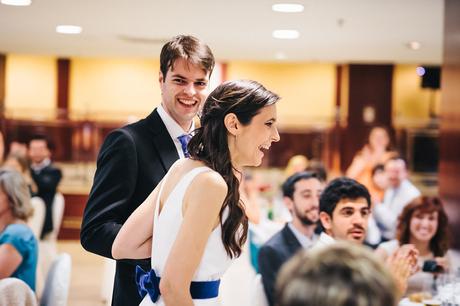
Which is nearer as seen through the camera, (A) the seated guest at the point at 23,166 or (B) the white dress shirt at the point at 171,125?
(B) the white dress shirt at the point at 171,125

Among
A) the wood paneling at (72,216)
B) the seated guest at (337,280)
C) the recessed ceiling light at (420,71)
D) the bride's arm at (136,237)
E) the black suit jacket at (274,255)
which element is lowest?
the wood paneling at (72,216)

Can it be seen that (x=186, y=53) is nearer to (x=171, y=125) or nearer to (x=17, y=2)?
(x=171, y=125)

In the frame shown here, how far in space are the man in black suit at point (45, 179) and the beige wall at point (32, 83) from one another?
705cm

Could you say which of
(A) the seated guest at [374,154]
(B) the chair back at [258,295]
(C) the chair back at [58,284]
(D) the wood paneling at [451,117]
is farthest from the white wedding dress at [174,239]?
(A) the seated guest at [374,154]

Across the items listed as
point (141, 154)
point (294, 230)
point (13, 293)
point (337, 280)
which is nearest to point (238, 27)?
point (294, 230)

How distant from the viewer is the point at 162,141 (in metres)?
2.41

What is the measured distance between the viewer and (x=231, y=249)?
1.94 metres

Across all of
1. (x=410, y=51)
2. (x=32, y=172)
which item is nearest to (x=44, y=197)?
(x=32, y=172)

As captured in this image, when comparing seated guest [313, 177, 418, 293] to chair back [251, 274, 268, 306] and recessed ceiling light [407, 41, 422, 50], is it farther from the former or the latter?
recessed ceiling light [407, 41, 422, 50]

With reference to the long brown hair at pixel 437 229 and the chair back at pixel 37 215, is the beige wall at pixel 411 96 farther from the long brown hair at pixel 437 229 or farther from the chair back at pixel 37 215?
the long brown hair at pixel 437 229

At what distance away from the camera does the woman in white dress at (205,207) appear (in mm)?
1814

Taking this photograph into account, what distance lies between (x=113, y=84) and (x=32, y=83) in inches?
64.4

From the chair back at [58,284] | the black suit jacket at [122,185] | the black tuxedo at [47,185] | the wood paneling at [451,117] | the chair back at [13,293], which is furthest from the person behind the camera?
the black tuxedo at [47,185]

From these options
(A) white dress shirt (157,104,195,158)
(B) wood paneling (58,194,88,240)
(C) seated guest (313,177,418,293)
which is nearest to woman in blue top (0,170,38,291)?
(C) seated guest (313,177,418,293)
